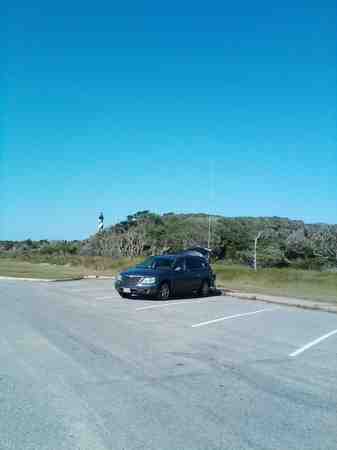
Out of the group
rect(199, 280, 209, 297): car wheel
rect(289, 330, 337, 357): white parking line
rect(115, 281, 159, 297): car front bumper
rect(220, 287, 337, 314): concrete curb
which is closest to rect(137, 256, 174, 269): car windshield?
rect(115, 281, 159, 297): car front bumper

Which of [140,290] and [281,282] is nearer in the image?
[140,290]

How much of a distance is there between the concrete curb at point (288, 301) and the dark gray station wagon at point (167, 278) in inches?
50.3

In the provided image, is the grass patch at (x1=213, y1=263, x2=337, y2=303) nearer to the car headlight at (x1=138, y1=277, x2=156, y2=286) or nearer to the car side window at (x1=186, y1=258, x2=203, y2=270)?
the car side window at (x1=186, y1=258, x2=203, y2=270)

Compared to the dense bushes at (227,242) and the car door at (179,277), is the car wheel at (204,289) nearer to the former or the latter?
the car door at (179,277)

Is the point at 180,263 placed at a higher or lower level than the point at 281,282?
higher

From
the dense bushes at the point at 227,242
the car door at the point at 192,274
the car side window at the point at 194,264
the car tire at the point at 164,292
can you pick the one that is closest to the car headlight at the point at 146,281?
the car tire at the point at 164,292

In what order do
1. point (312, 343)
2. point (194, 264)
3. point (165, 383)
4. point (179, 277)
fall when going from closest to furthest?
point (165, 383)
point (312, 343)
point (179, 277)
point (194, 264)

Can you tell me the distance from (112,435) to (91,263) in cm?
3855

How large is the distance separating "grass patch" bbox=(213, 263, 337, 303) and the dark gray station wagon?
340cm

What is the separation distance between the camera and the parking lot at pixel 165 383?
198 inches

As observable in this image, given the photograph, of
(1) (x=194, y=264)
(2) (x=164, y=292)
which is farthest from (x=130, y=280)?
(1) (x=194, y=264)

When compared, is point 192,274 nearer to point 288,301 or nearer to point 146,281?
point 146,281

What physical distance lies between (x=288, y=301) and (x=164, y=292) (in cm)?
452

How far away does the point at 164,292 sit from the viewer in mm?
18594
